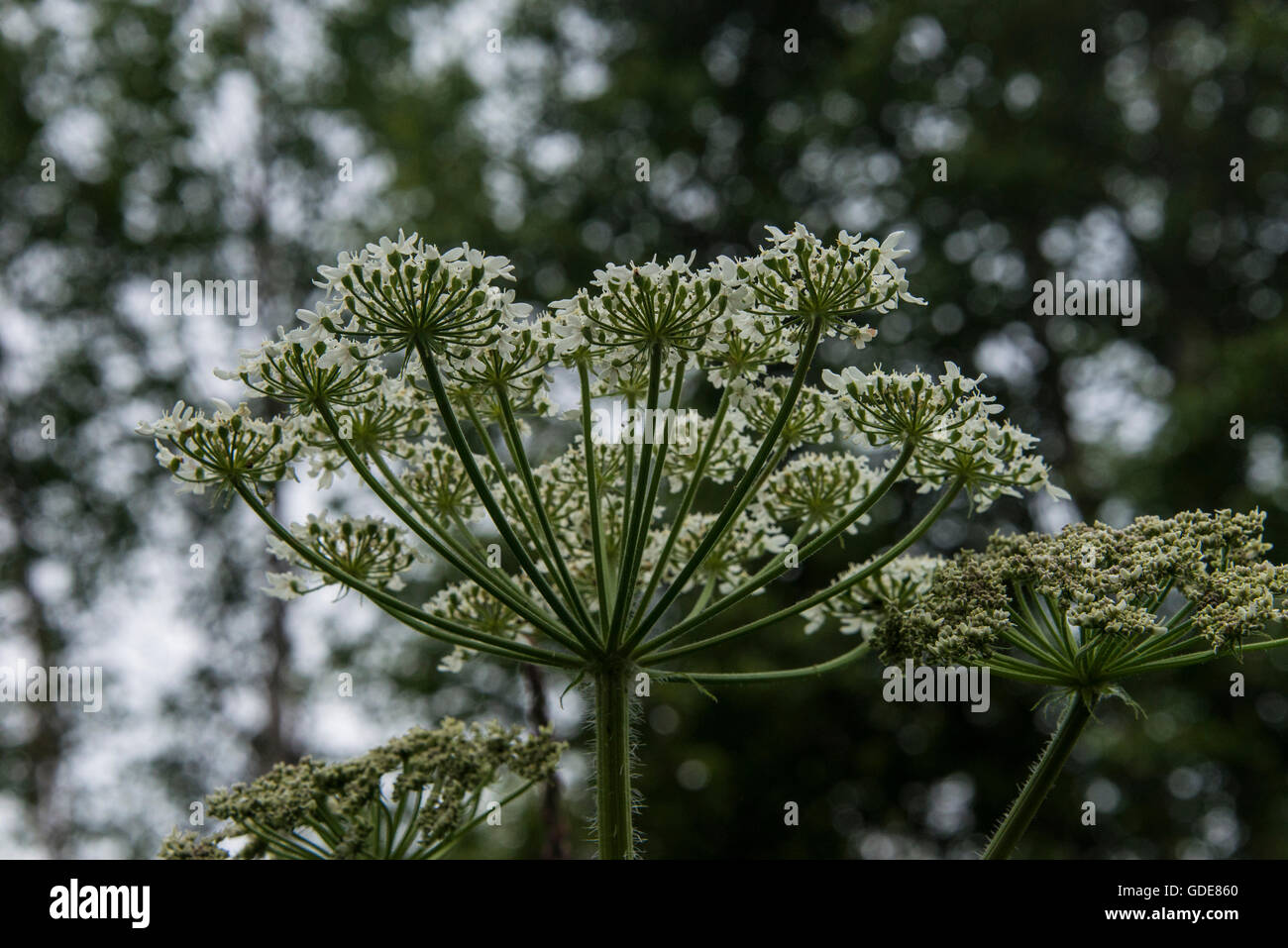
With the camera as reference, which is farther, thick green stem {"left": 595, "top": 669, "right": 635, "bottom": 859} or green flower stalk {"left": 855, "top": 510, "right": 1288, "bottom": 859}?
thick green stem {"left": 595, "top": 669, "right": 635, "bottom": 859}

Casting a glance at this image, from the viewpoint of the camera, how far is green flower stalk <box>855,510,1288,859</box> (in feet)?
13.6

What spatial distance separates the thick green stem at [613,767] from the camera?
4.32 metres

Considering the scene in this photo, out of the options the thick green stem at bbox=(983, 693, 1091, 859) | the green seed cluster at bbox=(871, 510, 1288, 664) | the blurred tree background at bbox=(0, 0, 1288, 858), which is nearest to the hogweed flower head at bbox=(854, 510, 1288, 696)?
the green seed cluster at bbox=(871, 510, 1288, 664)

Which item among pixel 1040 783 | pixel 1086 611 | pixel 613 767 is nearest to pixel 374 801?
pixel 613 767

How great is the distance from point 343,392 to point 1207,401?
15.9 m

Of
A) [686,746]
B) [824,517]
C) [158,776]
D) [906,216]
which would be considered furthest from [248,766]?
[824,517]

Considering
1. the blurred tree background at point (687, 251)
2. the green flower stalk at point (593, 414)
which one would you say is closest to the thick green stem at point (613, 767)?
the green flower stalk at point (593, 414)

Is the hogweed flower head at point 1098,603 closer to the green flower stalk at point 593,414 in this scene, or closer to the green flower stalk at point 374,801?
the green flower stalk at point 593,414

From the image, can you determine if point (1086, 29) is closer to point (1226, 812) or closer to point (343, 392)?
point (1226, 812)

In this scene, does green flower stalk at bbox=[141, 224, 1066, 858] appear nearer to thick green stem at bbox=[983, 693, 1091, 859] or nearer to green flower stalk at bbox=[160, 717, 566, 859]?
green flower stalk at bbox=[160, 717, 566, 859]

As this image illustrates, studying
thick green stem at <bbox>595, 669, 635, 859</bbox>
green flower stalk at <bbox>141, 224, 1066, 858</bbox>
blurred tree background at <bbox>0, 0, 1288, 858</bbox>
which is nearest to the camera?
green flower stalk at <bbox>141, 224, 1066, 858</bbox>

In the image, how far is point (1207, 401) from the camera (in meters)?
17.6

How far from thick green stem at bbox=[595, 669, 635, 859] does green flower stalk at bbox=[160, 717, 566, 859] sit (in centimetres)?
42

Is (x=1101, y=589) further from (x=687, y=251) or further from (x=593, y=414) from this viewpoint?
(x=687, y=251)
